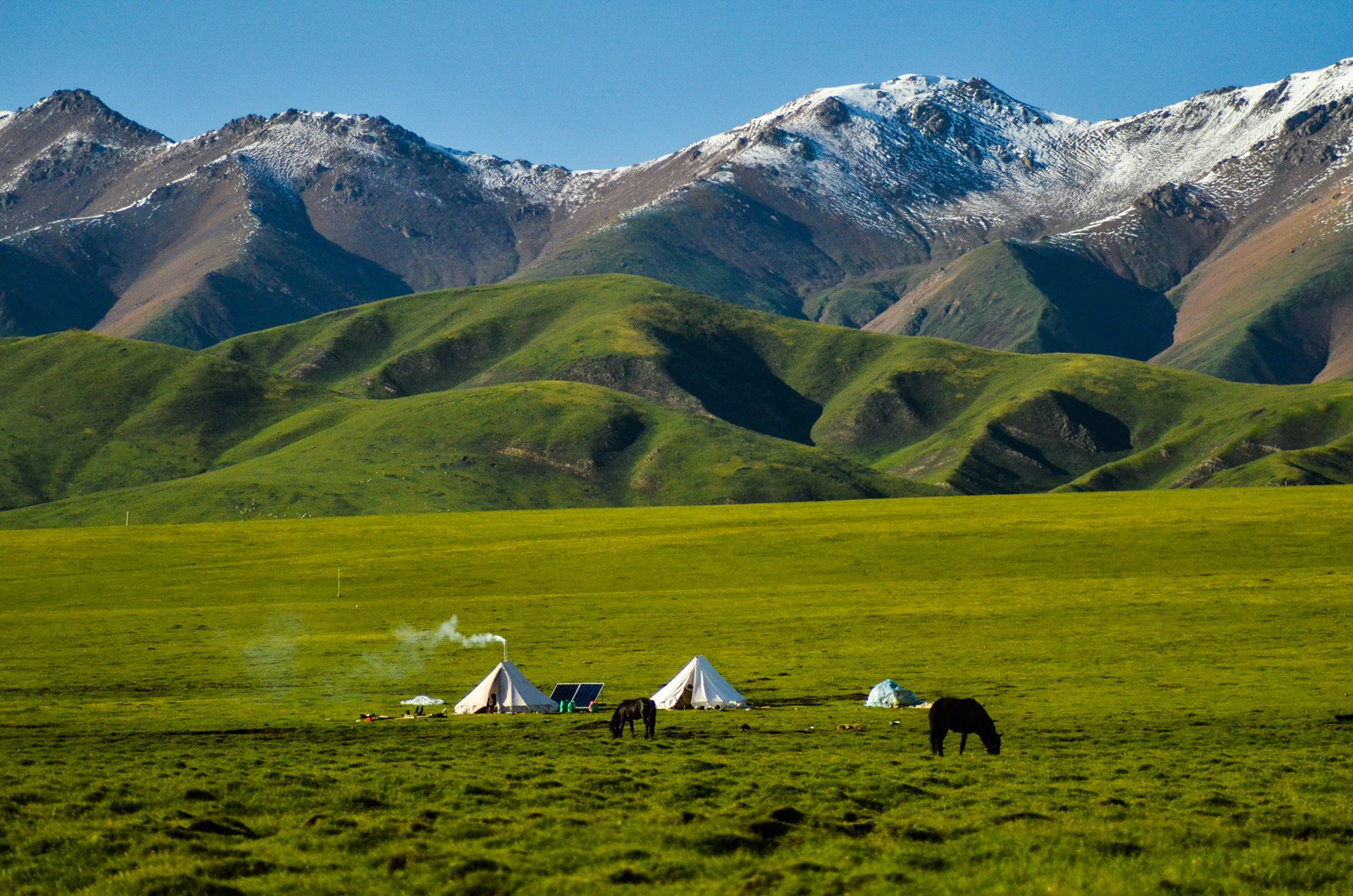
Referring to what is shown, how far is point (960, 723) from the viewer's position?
35.5m

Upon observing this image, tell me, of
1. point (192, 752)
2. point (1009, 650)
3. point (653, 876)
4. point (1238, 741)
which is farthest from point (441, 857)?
point (1009, 650)

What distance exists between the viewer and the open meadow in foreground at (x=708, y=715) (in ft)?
69.6

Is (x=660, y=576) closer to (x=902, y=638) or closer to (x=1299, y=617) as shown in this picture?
(x=902, y=638)

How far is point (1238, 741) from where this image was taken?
3853 cm

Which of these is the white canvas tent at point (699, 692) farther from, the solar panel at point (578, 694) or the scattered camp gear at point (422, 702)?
the scattered camp gear at point (422, 702)

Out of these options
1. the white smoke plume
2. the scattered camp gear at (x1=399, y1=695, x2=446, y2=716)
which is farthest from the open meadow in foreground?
the scattered camp gear at (x1=399, y1=695, x2=446, y2=716)

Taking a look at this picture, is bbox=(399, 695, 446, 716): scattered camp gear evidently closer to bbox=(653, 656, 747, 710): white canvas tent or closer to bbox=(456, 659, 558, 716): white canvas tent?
bbox=(456, 659, 558, 716): white canvas tent

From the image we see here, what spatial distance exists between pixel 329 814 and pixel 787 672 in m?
38.7

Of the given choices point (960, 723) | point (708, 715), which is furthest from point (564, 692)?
point (960, 723)

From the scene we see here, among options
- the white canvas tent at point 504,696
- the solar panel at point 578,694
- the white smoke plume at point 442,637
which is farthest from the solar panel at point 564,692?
the white smoke plume at point 442,637

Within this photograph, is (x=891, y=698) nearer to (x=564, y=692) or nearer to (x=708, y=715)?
(x=708, y=715)

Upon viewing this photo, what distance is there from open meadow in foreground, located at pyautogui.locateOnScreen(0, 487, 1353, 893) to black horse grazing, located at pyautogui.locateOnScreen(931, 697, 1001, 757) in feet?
2.06

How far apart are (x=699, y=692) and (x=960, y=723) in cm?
1769

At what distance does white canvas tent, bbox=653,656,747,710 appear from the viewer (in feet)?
167
